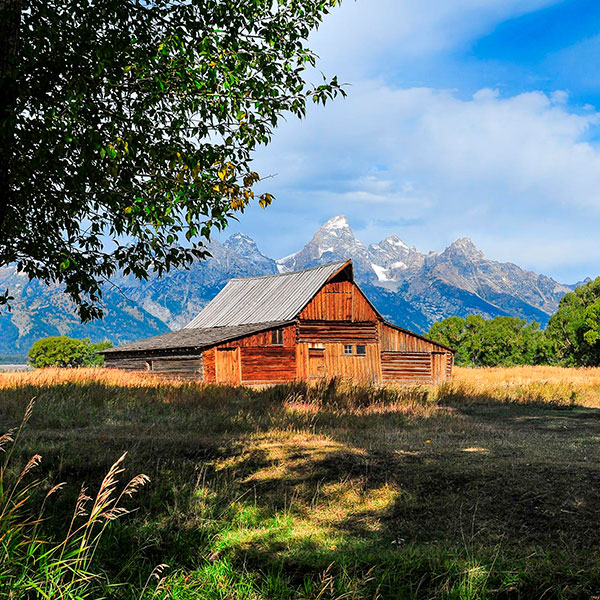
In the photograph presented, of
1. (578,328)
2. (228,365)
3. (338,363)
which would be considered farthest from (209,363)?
(578,328)

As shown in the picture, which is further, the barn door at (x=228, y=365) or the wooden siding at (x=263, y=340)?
the wooden siding at (x=263, y=340)

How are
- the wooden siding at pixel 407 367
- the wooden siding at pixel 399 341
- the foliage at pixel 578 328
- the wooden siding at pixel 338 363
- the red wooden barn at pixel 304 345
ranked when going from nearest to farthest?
the red wooden barn at pixel 304 345
the wooden siding at pixel 338 363
the wooden siding at pixel 407 367
the wooden siding at pixel 399 341
the foliage at pixel 578 328

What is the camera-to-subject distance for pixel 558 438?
11047mm

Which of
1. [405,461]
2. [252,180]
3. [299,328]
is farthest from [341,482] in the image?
[299,328]

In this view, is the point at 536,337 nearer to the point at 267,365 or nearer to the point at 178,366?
the point at 267,365

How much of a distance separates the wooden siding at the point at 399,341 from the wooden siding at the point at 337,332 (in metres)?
0.75

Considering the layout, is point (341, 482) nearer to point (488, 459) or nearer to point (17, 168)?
point (488, 459)

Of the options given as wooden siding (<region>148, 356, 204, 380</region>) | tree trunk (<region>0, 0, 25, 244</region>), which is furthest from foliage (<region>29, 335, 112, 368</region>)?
tree trunk (<region>0, 0, 25, 244</region>)

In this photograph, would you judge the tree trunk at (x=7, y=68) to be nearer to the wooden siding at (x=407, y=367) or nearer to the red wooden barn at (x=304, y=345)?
the red wooden barn at (x=304, y=345)

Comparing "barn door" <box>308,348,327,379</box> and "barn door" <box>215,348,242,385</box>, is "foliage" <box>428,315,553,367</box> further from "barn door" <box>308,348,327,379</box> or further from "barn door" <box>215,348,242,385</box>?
"barn door" <box>215,348,242,385</box>

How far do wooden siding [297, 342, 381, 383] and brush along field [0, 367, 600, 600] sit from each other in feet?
80.5

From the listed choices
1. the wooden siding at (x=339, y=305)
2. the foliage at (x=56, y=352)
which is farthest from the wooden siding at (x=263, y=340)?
the foliage at (x=56, y=352)

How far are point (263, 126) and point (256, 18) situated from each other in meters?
1.87

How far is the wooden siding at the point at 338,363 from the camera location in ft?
122
